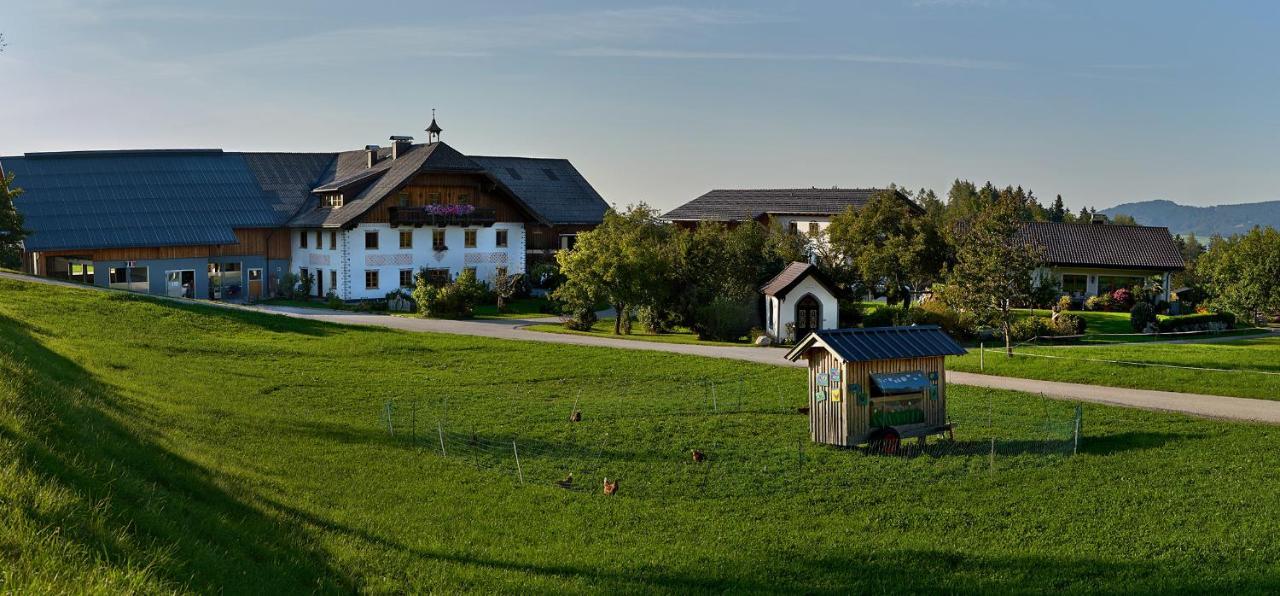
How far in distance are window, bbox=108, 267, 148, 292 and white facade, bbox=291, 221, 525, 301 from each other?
26.6 ft

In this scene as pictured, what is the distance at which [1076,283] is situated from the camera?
58.8 meters

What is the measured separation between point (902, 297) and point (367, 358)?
2787 centimetres

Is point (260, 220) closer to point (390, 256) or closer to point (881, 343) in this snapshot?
point (390, 256)

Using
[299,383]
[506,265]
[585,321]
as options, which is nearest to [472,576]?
[299,383]

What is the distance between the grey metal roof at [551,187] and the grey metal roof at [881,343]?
44006 mm

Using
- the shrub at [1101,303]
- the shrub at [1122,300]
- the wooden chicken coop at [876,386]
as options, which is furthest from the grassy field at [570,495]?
the shrub at [1122,300]

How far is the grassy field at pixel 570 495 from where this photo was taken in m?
11.1

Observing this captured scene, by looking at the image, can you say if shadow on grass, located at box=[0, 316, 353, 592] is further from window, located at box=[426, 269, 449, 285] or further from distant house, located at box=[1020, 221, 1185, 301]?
distant house, located at box=[1020, 221, 1185, 301]

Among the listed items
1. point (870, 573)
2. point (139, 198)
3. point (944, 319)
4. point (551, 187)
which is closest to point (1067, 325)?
point (944, 319)

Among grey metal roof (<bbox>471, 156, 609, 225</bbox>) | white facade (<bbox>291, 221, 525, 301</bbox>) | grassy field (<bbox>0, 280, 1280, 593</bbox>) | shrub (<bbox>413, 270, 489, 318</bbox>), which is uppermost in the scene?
grey metal roof (<bbox>471, 156, 609, 225</bbox>)

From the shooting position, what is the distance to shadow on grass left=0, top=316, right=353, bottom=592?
365 inches

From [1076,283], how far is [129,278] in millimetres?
49444

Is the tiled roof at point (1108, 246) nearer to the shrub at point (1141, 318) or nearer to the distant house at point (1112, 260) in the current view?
the distant house at point (1112, 260)

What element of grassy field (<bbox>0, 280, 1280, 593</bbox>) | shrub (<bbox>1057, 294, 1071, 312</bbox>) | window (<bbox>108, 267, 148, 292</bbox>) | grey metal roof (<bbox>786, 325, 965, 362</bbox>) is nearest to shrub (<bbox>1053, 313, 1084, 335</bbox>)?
shrub (<bbox>1057, 294, 1071, 312</bbox>)
